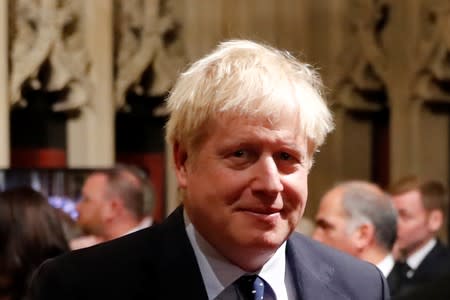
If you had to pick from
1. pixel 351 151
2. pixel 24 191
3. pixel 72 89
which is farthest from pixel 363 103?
pixel 24 191

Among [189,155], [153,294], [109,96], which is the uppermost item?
[189,155]

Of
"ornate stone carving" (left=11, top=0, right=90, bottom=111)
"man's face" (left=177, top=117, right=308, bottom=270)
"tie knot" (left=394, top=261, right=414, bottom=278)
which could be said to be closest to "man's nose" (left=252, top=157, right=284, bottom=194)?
"man's face" (left=177, top=117, right=308, bottom=270)

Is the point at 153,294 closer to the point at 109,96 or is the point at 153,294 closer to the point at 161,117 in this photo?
the point at 109,96

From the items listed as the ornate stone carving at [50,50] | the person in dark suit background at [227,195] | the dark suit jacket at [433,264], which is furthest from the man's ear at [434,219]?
the person in dark suit background at [227,195]

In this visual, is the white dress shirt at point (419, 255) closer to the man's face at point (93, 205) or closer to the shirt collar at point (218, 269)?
the man's face at point (93, 205)

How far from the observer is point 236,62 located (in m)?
1.78

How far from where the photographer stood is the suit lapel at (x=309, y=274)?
1.89 meters

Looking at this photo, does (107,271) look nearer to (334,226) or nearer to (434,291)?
(434,291)

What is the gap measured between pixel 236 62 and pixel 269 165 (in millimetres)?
178

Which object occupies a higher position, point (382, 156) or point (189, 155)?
point (189, 155)

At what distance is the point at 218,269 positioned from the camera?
1.80 meters

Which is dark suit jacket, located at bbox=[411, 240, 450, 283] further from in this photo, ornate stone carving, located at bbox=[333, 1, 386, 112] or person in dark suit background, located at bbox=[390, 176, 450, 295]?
ornate stone carving, located at bbox=[333, 1, 386, 112]

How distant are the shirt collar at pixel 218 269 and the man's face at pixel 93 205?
264 centimetres

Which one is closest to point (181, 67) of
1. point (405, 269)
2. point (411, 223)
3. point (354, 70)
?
point (354, 70)
